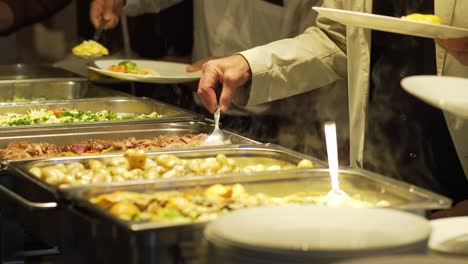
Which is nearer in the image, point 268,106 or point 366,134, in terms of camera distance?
point 366,134

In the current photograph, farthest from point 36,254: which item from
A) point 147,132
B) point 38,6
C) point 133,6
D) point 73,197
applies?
point 38,6

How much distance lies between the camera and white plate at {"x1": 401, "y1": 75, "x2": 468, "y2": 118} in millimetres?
1555

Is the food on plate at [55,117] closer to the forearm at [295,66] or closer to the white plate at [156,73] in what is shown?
the white plate at [156,73]

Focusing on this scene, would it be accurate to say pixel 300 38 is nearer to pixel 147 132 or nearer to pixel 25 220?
pixel 147 132

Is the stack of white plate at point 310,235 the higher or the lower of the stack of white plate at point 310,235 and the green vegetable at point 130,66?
the higher

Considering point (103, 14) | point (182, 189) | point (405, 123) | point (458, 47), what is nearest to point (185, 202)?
point (182, 189)

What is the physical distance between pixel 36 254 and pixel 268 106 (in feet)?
4.14

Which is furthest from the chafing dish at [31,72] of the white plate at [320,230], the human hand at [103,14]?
the white plate at [320,230]

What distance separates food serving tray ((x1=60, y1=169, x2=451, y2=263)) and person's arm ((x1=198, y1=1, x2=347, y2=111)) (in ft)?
2.90

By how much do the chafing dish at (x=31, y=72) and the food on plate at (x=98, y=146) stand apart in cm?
143

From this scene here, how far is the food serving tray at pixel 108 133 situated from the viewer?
282 cm

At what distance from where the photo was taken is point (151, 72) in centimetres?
372

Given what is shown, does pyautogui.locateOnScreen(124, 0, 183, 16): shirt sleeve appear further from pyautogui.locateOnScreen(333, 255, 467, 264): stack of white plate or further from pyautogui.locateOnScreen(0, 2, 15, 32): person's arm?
pyautogui.locateOnScreen(333, 255, 467, 264): stack of white plate

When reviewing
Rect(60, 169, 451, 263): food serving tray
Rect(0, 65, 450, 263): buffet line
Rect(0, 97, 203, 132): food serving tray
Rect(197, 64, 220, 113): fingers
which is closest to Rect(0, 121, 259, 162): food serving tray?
Rect(0, 65, 450, 263): buffet line
